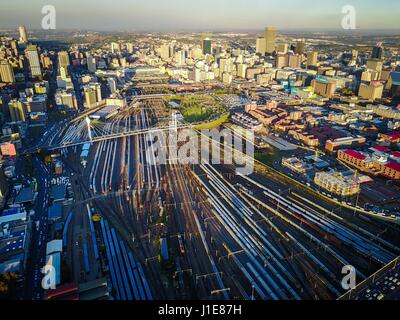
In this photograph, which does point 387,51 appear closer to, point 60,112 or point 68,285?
point 60,112

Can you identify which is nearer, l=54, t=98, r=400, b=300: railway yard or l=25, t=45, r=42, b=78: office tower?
l=54, t=98, r=400, b=300: railway yard

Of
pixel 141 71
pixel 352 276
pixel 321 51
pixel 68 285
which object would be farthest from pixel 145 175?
pixel 321 51

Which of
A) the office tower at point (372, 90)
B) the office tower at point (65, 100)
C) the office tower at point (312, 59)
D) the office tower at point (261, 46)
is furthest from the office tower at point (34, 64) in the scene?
the office tower at point (261, 46)

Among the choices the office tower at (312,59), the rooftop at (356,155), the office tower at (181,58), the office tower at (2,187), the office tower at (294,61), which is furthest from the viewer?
the office tower at (181,58)

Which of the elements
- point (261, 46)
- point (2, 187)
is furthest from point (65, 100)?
point (261, 46)

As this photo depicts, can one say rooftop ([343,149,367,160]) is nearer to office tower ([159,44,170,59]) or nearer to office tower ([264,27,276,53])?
office tower ([159,44,170,59])

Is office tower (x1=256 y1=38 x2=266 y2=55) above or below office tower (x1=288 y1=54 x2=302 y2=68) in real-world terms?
above

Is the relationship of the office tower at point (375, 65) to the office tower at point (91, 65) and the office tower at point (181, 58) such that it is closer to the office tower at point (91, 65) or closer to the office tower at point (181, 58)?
the office tower at point (181, 58)

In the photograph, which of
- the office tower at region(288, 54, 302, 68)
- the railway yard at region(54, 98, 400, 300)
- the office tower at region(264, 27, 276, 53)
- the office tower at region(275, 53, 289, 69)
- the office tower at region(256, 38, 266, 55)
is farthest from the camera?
the office tower at region(264, 27, 276, 53)

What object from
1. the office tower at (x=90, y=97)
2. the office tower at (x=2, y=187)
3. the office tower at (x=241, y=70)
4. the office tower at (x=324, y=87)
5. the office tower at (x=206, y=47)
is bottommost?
the office tower at (x=2, y=187)

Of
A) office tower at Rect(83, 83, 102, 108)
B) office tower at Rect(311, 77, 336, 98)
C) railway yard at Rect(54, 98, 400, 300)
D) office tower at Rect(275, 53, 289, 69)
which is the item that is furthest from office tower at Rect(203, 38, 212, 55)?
railway yard at Rect(54, 98, 400, 300)
